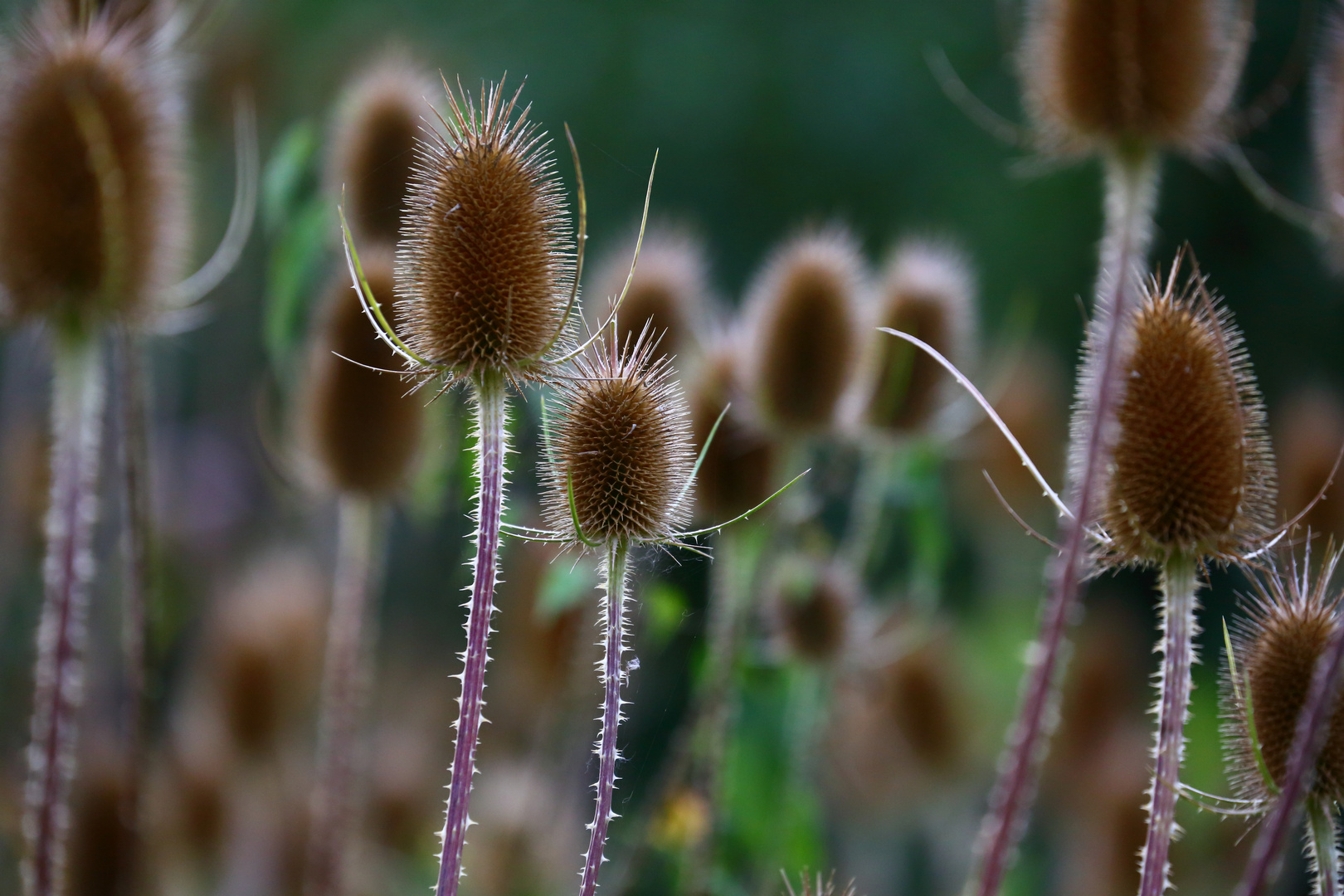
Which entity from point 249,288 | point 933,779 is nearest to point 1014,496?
point 933,779

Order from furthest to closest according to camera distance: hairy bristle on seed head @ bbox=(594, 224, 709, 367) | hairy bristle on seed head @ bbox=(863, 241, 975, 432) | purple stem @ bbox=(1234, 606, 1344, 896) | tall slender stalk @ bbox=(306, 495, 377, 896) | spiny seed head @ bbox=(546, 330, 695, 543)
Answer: hairy bristle on seed head @ bbox=(863, 241, 975, 432), hairy bristle on seed head @ bbox=(594, 224, 709, 367), tall slender stalk @ bbox=(306, 495, 377, 896), spiny seed head @ bbox=(546, 330, 695, 543), purple stem @ bbox=(1234, 606, 1344, 896)

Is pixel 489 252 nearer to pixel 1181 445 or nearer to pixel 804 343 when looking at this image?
pixel 1181 445

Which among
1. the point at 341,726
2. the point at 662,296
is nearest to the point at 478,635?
the point at 341,726

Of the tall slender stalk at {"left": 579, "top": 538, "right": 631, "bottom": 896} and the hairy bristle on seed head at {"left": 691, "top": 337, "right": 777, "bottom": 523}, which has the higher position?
the hairy bristle on seed head at {"left": 691, "top": 337, "right": 777, "bottom": 523}

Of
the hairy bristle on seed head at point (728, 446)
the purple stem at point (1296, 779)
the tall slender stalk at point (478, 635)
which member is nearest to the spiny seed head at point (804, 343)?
the hairy bristle on seed head at point (728, 446)

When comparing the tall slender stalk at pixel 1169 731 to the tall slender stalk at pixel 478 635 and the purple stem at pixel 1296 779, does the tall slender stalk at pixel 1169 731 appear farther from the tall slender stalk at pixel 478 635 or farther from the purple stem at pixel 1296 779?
the tall slender stalk at pixel 478 635

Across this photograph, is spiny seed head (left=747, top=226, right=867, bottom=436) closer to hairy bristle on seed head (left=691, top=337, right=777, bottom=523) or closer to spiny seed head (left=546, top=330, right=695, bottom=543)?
hairy bristle on seed head (left=691, top=337, right=777, bottom=523)

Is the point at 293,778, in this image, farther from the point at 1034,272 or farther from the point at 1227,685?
the point at 1034,272

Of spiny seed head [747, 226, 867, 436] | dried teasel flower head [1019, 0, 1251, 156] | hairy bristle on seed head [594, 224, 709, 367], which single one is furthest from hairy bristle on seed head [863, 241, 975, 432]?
dried teasel flower head [1019, 0, 1251, 156]
